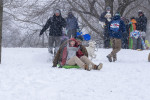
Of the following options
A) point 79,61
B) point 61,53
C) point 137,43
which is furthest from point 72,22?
point 137,43

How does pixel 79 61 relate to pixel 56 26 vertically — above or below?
below

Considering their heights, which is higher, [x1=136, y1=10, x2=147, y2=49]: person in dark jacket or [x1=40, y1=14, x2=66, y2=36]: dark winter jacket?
[x1=136, y1=10, x2=147, y2=49]: person in dark jacket

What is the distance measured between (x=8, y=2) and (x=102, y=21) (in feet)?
16.4

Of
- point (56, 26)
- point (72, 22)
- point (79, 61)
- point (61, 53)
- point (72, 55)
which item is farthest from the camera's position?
point (72, 22)

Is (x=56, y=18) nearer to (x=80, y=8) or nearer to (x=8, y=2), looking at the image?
(x=8, y=2)

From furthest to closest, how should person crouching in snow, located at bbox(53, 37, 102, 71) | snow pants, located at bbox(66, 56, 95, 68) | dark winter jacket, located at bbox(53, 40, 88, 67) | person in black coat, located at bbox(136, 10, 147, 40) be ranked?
1. person in black coat, located at bbox(136, 10, 147, 40)
2. dark winter jacket, located at bbox(53, 40, 88, 67)
3. person crouching in snow, located at bbox(53, 37, 102, 71)
4. snow pants, located at bbox(66, 56, 95, 68)

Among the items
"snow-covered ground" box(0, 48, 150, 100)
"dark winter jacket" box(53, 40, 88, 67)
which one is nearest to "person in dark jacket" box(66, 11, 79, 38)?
"dark winter jacket" box(53, 40, 88, 67)

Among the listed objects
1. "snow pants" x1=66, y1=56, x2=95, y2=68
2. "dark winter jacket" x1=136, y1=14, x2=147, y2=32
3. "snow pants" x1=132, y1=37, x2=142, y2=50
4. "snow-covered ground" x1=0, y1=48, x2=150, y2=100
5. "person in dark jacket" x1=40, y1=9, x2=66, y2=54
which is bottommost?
"snow-covered ground" x1=0, y1=48, x2=150, y2=100

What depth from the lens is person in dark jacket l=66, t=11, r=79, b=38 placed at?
41.2 ft

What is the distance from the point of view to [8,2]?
9438 millimetres

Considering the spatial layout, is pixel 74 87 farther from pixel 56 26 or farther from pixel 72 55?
pixel 56 26

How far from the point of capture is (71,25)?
12.8m

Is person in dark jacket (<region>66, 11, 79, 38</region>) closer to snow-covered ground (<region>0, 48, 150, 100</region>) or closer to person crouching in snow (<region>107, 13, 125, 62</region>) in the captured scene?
person crouching in snow (<region>107, 13, 125, 62</region>)

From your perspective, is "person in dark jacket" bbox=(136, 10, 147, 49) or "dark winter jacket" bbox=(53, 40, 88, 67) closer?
"dark winter jacket" bbox=(53, 40, 88, 67)
